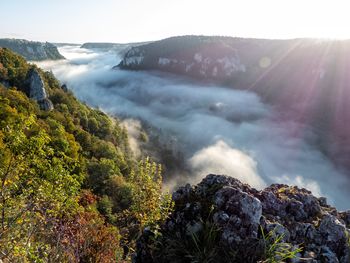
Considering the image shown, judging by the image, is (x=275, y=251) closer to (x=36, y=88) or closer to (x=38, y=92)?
(x=38, y=92)

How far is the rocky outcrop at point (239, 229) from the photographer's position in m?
10.4

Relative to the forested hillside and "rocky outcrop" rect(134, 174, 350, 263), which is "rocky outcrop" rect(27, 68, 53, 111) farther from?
"rocky outcrop" rect(134, 174, 350, 263)

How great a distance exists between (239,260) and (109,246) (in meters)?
8.70

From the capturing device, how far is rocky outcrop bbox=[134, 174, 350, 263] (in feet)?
34.0

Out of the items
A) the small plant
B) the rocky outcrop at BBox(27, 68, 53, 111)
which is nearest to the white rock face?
the rocky outcrop at BBox(27, 68, 53, 111)

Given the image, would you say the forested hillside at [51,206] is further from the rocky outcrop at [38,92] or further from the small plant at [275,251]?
the rocky outcrop at [38,92]

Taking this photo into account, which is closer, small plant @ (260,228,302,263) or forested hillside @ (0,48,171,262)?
small plant @ (260,228,302,263)

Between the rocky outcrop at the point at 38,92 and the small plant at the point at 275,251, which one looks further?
the rocky outcrop at the point at 38,92

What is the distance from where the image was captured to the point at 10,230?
11.2 metres

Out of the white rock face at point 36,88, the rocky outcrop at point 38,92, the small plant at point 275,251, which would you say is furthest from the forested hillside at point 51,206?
the white rock face at point 36,88

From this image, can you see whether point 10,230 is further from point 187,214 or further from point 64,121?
point 64,121

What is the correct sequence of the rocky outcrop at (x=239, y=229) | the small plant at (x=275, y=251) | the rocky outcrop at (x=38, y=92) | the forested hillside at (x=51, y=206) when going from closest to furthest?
1. the small plant at (x=275, y=251)
2. the rocky outcrop at (x=239, y=229)
3. the forested hillside at (x=51, y=206)
4. the rocky outcrop at (x=38, y=92)

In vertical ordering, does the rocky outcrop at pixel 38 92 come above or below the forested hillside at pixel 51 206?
below

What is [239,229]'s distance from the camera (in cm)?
1088
